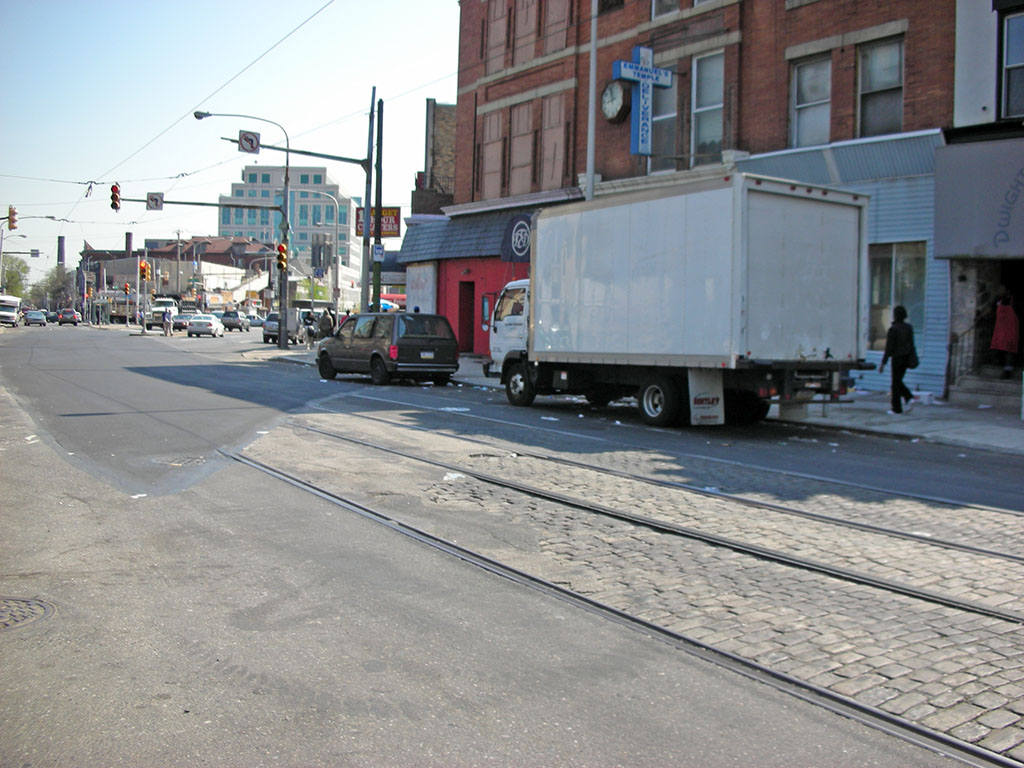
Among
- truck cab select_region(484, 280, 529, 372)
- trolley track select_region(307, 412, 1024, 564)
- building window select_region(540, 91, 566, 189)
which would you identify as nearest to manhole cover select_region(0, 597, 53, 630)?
trolley track select_region(307, 412, 1024, 564)

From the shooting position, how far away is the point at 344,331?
24.0 metres

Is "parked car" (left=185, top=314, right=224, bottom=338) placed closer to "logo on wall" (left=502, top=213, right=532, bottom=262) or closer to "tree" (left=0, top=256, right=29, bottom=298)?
"logo on wall" (left=502, top=213, right=532, bottom=262)

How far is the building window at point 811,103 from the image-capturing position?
2000cm

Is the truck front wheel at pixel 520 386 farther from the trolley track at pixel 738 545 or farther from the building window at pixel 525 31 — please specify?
the building window at pixel 525 31

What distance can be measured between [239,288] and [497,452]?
127885 millimetres

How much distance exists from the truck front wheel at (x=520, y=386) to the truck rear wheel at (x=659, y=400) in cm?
302

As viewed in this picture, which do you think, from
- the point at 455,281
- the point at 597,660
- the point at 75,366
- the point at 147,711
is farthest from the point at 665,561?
the point at 455,281

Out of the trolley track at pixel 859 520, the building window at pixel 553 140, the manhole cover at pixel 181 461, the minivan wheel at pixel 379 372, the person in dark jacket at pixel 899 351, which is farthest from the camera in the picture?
the building window at pixel 553 140

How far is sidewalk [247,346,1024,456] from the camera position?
13.0 m

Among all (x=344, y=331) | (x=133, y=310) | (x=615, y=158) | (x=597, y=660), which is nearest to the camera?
(x=597, y=660)

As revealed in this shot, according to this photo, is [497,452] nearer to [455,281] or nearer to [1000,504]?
[1000,504]

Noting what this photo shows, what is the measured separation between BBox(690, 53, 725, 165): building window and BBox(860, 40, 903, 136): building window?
3.88 m

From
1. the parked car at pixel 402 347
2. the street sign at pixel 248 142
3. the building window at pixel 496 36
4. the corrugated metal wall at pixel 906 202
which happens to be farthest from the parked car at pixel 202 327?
the corrugated metal wall at pixel 906 202

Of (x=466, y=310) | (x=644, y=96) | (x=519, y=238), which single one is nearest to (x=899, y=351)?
(x=644, y=96)
